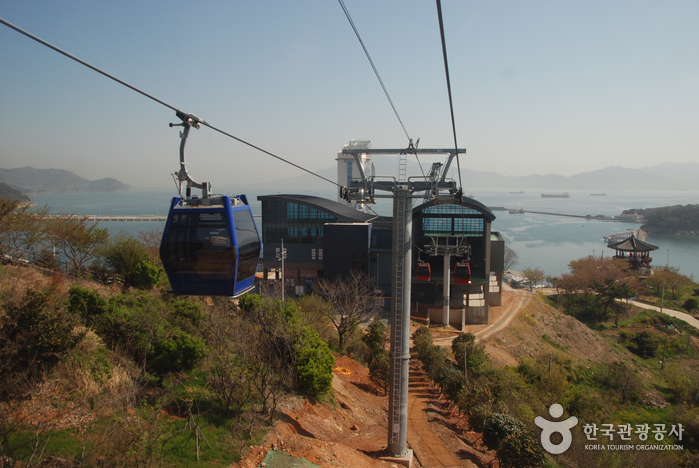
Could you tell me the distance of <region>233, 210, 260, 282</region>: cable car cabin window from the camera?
210 inches

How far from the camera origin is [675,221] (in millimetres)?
93938

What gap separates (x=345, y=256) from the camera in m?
26.2

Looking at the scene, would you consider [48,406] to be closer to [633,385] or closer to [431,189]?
[431,189]

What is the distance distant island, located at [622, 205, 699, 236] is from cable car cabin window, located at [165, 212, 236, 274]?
11801cm

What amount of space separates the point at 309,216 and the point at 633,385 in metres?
21.7

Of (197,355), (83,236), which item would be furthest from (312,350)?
(83,236)

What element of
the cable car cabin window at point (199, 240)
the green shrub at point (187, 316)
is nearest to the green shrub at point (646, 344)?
the green shrub at point (187, 316)

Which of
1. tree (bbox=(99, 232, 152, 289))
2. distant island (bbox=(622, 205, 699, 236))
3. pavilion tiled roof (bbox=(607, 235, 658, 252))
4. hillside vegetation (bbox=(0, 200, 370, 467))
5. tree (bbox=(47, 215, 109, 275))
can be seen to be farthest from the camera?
distant island (bbox=(622, 205, 699, 236))

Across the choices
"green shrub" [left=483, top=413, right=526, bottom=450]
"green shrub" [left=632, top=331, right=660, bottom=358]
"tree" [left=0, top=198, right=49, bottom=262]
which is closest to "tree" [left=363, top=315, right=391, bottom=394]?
"green shrub" [left=483, top=413, right=526, bottom=450]

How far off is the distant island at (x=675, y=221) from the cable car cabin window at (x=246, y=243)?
117330 millimetres

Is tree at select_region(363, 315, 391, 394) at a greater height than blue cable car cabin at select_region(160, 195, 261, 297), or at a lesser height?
lesser

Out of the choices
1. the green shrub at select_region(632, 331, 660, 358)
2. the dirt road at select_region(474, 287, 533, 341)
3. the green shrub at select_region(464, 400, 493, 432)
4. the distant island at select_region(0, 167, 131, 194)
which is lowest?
the green shrub at select_region(632, 331, 660, 358)

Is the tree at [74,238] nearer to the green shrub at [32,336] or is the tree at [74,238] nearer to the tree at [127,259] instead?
the tree at [127,259]

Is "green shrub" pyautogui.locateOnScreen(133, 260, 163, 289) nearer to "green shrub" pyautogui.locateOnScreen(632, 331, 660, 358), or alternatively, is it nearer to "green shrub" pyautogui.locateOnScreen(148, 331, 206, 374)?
"green shrub" pyautogui.locateOnScreen(148, 331, 206, 374)
